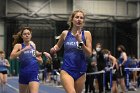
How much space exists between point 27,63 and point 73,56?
216 cm

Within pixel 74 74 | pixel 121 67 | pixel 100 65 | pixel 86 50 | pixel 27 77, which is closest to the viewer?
pixel 86 50

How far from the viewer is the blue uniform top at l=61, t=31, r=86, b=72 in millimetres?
6668

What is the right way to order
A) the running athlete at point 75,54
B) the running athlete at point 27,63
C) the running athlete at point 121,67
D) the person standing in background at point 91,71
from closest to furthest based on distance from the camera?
1. the running athlete at point 75,54
2. the running athlete at point 27,63
3. the running athlete at point 121,67
4. the person standing in background at point 91,71

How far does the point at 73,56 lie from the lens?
263 inches

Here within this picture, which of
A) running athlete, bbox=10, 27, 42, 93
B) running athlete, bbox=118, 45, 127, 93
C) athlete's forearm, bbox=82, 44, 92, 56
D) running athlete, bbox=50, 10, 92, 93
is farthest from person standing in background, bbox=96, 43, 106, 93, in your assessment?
athlete's forearm, bbox=82, 44, 92, 56

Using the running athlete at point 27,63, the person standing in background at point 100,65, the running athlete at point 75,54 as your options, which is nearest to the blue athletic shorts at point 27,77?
the running athlete at point 27,63

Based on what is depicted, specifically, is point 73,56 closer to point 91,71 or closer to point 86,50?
point 86,50

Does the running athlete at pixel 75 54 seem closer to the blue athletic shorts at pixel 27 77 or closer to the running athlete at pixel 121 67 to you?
the blue athletic shorts at pixel 27 77

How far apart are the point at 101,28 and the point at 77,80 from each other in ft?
108

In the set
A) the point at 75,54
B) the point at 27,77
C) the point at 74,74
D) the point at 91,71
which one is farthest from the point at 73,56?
the point at 91,71

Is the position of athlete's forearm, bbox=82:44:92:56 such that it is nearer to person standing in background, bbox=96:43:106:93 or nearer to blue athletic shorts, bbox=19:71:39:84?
blue athletic shorts, bbox=19:71:39:84

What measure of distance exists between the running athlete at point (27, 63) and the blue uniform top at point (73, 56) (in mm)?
1970

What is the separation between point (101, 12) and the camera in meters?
41.0

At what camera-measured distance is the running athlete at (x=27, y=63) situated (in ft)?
28.1
